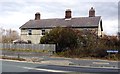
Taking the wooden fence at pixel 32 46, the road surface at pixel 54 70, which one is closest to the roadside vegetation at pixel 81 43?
the wooden fence at pixel 32 46

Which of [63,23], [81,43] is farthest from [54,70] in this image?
[63,23]

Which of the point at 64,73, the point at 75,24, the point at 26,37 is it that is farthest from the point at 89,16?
the point at 64,73

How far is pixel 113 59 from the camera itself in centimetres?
3052

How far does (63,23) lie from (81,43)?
13.8m

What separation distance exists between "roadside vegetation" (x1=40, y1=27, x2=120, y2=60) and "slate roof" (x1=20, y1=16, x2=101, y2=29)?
9.04 meters

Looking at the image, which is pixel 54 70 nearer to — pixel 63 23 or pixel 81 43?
pixel 81 43

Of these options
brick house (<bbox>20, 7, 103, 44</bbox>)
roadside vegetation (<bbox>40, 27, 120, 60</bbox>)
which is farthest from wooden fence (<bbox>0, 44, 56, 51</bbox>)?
brick house (<bbox>20, 7, 103, 44</bbox>)

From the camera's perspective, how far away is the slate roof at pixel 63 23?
47.9 meters

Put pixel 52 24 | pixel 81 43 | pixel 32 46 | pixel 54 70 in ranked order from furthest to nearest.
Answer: pixel 52 24, pixel 32 46, pixel 81 43, pixel 54 70

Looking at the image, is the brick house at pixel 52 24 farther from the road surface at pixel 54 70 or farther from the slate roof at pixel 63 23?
the road surface at pixel 54 70

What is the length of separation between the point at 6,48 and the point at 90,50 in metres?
21.3

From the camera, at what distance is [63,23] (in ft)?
164

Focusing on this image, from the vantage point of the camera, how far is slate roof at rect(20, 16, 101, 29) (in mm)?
47944

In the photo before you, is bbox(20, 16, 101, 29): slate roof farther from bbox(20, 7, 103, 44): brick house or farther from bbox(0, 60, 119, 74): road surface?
bbox(0, 60, 119, 74): road surface
